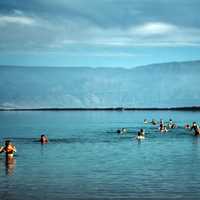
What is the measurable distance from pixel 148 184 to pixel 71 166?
11.8 meters

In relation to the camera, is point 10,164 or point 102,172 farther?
point 10,164

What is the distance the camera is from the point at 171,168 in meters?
49.7

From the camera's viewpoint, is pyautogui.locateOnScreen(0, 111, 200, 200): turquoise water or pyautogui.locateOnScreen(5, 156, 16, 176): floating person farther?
pyautogui.locateOnScreen(5, 156, 16, 176): floating person

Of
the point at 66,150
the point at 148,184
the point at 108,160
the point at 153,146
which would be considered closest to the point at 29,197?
the point at 148,184

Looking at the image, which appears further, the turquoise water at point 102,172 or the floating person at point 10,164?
the floating person at point 10,164

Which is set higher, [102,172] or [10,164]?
[10,164]

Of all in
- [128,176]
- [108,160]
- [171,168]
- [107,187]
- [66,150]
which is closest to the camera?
[107,187]

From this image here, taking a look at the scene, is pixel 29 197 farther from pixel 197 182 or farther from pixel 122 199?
pixel 197 182

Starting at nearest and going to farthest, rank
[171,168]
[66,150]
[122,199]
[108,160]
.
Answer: [122,199]
[171,168]
[108,160]
[66,150]

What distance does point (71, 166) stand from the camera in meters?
51.7

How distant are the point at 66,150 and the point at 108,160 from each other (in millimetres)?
11543

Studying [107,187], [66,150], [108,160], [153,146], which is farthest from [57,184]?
[153,146]

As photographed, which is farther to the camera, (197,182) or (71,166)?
(71,166)

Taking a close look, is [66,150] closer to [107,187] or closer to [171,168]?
[171,168]
